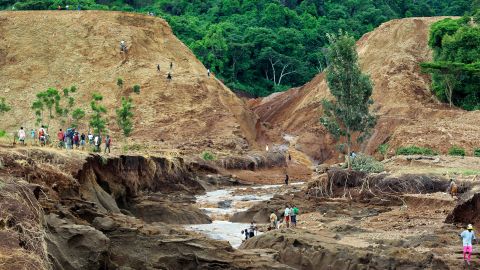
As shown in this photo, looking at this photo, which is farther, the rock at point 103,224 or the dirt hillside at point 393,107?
the dirt hillside at point 393,107

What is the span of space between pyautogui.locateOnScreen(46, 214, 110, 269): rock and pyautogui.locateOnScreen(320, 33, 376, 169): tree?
25788 mm

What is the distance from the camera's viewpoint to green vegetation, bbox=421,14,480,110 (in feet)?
214

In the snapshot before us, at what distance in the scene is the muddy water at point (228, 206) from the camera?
31953 millimetres

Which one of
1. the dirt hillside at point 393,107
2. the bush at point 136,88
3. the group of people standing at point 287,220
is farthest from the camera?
the bush at point 136,88

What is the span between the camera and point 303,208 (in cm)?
3744

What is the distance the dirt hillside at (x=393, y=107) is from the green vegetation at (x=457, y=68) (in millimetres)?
1720

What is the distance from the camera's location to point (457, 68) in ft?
211

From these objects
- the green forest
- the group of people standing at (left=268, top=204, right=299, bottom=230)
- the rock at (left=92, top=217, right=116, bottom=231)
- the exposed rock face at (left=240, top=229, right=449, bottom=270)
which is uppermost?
the green forest

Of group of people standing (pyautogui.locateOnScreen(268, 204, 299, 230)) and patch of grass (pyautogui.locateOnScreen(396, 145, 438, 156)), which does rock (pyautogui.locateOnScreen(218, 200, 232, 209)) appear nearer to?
group of people standing (pyautogui.locateOnScreen(268, 204, 299, 230))

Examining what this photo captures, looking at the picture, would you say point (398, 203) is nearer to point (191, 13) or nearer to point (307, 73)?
point (307, 73)

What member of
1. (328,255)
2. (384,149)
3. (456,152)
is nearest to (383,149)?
(384,149)

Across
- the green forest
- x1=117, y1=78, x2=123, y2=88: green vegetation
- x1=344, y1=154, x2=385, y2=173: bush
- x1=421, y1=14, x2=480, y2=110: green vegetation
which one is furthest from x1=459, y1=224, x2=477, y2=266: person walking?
the green forest

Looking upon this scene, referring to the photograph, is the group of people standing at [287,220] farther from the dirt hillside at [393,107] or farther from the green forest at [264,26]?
the green forest at [264,26]

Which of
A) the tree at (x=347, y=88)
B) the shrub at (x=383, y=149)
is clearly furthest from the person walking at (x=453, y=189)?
the shrub at (x=383, y=149)
